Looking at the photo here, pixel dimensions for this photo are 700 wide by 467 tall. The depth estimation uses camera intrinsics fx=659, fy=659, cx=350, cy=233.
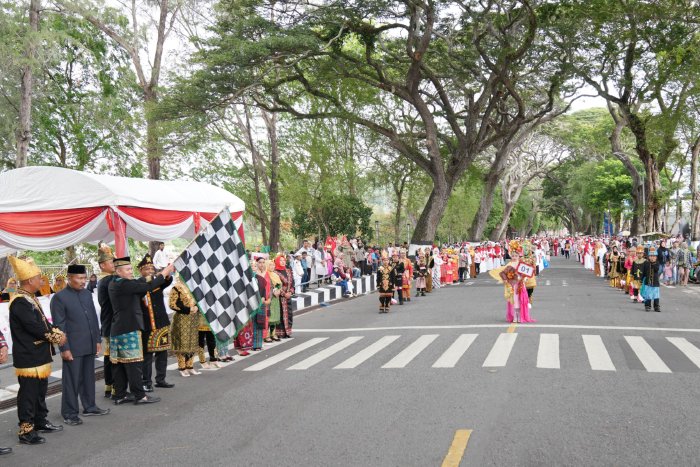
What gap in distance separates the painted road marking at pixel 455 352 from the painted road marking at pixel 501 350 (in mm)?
471

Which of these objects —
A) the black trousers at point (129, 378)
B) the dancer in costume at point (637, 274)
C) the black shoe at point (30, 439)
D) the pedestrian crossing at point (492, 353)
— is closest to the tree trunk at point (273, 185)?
the dancer in costume at point (637, 274)

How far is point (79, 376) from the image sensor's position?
7820mm

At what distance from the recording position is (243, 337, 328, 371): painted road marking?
418 inches

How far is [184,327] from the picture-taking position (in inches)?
396

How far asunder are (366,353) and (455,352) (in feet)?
4.96

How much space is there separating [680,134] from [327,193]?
81.0ft

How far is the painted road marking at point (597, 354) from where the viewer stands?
31.2 feet

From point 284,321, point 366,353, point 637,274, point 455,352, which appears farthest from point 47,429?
point 637,274

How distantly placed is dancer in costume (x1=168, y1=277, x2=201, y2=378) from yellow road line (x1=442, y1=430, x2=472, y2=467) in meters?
4.98

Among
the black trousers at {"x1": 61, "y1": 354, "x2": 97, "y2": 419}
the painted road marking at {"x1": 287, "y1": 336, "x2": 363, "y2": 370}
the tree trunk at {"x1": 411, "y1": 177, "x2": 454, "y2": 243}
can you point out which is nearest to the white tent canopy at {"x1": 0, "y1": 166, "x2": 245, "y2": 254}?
the painted road marking at {"x1": 287, "y1": 336, "x2": 363, "y2": 370}

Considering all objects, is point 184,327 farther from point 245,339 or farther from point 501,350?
point 501,350

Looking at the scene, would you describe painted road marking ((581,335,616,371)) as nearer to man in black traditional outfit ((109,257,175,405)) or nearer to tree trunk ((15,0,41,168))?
man in black traditional outfit ((109,257,175,405))

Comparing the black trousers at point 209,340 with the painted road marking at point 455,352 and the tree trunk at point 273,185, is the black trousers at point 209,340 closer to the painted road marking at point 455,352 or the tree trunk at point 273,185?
the painted road marking at point 455,352

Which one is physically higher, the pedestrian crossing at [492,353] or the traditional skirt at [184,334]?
the traditional skirt at [184,334]
